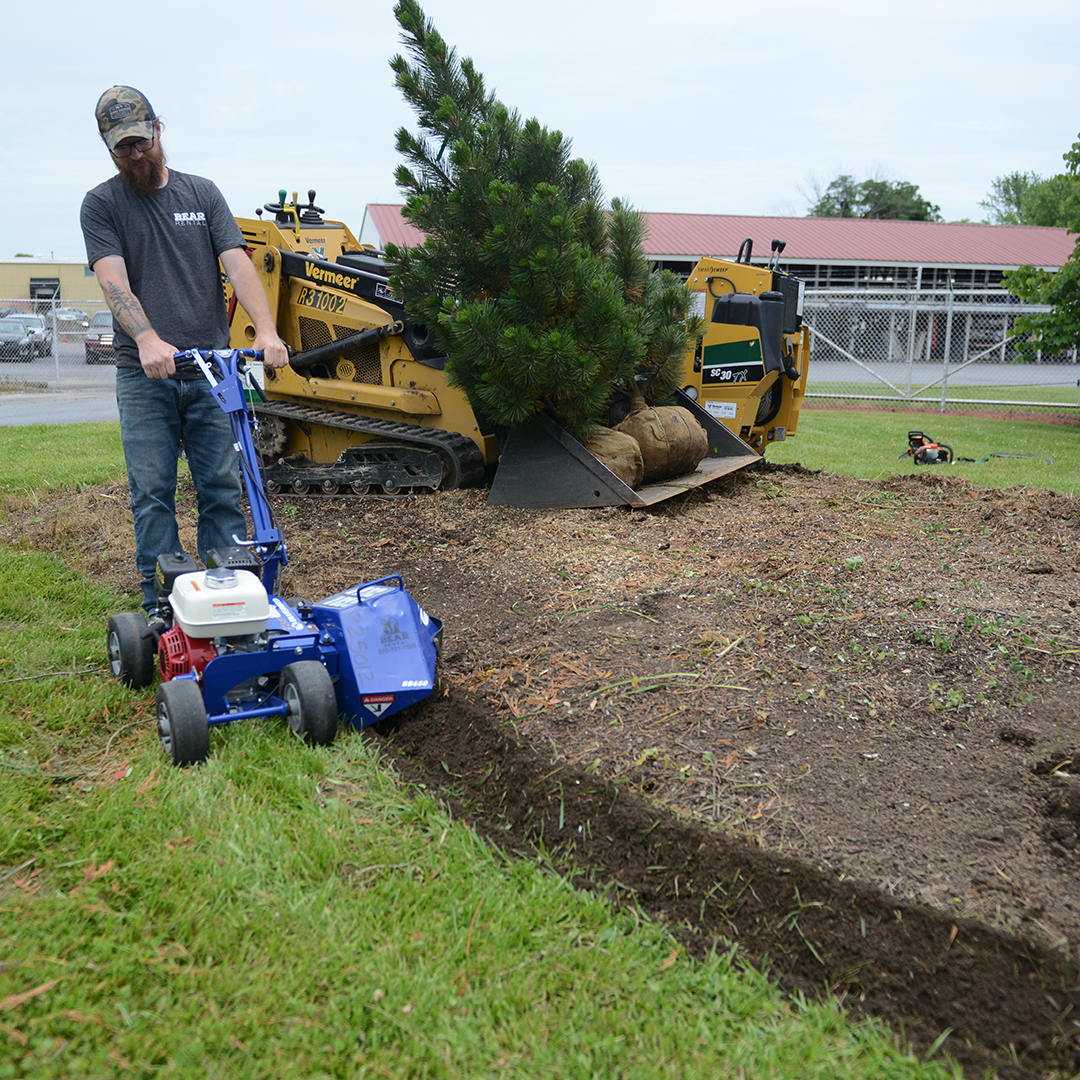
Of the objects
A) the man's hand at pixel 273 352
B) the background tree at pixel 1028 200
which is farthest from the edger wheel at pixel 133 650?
the background tree at pixel 1028 200

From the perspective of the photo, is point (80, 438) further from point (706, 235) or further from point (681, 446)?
point (706, 235)

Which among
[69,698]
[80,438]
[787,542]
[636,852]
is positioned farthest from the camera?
[80,438]

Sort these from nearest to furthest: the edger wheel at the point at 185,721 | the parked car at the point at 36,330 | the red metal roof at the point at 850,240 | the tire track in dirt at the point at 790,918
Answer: the tire track in dirt at the point at 790,918 < the edger wheel at the point at 185,721 < the parked car at the point at 36,330 < the red metal roof at the point at 850,240

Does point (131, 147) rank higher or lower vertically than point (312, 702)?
higher

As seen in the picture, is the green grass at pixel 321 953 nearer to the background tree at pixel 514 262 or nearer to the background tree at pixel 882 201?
the background tree at pixel 514 262

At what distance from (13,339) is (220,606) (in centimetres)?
2316

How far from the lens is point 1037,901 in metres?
2.33

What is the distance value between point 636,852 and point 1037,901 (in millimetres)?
973

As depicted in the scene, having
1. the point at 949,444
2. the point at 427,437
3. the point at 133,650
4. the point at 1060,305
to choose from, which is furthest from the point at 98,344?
the point at 133,650

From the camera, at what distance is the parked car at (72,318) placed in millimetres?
25438

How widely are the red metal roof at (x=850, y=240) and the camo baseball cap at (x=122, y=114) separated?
2510cm

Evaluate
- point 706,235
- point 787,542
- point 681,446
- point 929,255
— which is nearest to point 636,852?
point 787,542

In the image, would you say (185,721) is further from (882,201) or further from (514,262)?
(882,201)

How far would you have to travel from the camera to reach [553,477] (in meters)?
6.13
